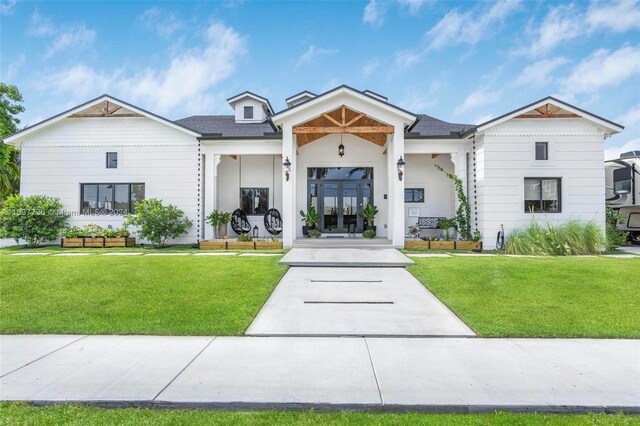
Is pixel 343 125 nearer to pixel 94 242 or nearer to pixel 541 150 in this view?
pixel 541 150

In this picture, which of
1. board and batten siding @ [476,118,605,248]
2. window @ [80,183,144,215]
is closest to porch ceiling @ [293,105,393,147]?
board and batten siding @ [476,118,605,248]

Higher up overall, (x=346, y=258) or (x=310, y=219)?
(x=310, y=219)

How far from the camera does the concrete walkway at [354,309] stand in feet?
15.8

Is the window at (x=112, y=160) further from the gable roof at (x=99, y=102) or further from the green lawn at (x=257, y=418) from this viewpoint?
the green lawn at (x=257, y=418)

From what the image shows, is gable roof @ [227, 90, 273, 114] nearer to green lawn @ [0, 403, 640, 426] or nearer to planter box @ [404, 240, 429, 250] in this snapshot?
planter box @ [404, 240, 429, 250]

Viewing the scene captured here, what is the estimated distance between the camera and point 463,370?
350cm

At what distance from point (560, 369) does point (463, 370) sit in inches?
37.0

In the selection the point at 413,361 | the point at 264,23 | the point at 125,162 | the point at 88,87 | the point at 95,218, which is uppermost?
the point at 264,23

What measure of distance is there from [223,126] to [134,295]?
12.6 m

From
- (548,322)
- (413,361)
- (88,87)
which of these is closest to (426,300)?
(548,322)

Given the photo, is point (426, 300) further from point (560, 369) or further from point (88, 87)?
point (88, 87)

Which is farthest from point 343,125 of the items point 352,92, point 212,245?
point 212,245

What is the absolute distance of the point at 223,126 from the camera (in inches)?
687

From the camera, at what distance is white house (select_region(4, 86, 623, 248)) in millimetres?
12859
